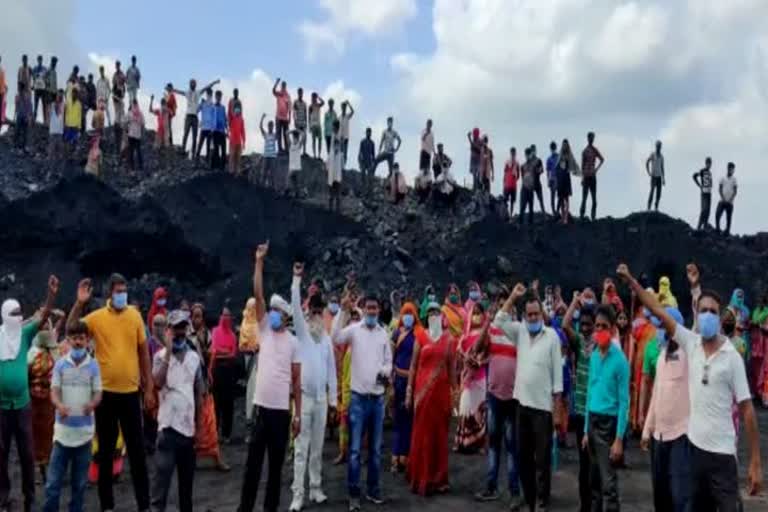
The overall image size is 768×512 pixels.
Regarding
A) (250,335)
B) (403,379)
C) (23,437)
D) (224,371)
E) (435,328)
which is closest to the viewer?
(23,437)

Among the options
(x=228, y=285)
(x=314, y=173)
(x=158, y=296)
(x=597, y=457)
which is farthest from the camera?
(x=314, y=173)

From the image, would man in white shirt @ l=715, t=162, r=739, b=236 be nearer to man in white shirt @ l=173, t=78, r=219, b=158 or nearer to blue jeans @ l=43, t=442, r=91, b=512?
man in white shirt @ l=173, t=78, r=219, b=158

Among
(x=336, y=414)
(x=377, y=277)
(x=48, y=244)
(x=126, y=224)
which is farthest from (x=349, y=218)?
(x=336, y=414)

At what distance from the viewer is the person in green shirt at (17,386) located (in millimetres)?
8406

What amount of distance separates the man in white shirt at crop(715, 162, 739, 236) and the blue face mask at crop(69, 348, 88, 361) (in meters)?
17.2

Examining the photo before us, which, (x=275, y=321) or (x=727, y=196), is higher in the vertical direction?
(x=727, y=196)

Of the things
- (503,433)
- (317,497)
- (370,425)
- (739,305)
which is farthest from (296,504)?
(739,305)

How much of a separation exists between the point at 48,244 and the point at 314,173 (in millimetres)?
7224

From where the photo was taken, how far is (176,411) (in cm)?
763

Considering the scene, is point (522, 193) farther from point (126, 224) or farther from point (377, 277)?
point (126, 224)

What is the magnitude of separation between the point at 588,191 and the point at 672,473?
624 inches

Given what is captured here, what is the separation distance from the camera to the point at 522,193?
2203 cm

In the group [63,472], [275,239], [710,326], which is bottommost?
[63,472]

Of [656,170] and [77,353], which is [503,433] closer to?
[77,353]
